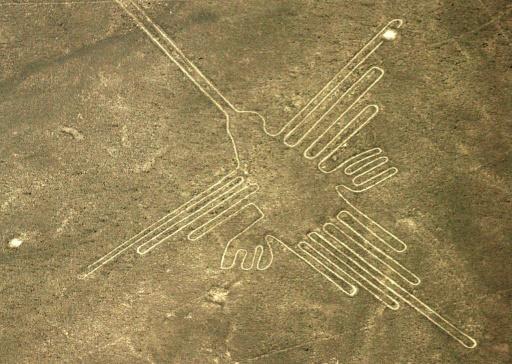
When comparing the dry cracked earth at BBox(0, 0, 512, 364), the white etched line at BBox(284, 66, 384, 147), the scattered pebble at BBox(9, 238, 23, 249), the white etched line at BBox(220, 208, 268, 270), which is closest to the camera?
the dry cracked earth at BBox(0, 0, 512, 364)

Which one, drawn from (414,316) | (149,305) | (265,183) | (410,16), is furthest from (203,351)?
(410,16)

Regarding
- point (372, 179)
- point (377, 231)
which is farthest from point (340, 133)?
point (377, 231)

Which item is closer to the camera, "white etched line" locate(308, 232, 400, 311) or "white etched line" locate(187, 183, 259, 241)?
"white etched line" locate(308, 232, 400, 311)

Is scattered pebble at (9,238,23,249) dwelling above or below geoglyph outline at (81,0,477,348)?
below

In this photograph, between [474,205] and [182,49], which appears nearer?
[474,205]

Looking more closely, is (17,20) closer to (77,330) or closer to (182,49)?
(182,49)

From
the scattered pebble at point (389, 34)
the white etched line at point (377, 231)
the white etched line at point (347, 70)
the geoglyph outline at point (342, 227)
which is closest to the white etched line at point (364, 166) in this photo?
the geoglyph outline at point (342, 227)

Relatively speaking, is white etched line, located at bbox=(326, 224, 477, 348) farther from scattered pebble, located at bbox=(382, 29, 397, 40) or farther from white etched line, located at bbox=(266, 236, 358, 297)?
scattered pebble, located at bbox=(382, 29, 397, 40)

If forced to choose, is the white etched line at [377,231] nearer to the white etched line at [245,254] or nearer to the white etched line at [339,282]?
the white etched line at [339,282]

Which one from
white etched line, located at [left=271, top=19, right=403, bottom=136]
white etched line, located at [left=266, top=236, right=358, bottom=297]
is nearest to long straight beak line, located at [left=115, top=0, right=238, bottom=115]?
white etched line, located at [left=271, top=19, right=403, bottom=136]
